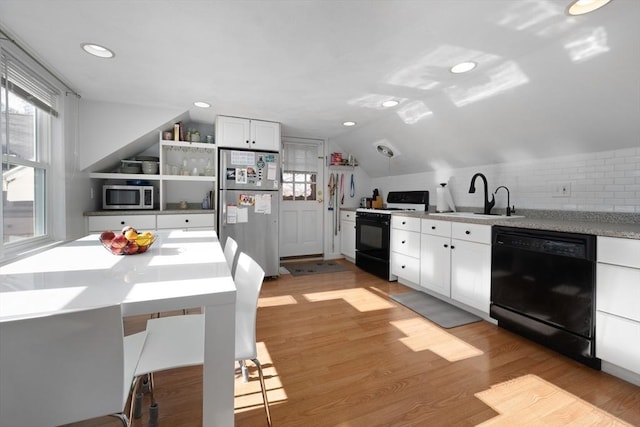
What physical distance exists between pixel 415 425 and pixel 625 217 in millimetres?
2262

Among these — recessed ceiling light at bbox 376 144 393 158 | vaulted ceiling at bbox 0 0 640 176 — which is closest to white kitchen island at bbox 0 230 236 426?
vaulted ceiling at bbox 0 0 640 176

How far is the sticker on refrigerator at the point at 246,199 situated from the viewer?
12.1 ft

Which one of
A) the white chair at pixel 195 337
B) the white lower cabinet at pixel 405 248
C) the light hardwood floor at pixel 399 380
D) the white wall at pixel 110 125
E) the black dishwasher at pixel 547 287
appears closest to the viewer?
the white chair at pixel 195 337

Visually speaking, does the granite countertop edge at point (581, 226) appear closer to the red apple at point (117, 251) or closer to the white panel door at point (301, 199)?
the white panel door at point (301, 199)

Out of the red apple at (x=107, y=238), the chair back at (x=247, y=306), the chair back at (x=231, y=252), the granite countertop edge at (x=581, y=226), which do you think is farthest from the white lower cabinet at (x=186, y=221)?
the granite countertop edge at (x=581, y=226)

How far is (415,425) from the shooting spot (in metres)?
1.38

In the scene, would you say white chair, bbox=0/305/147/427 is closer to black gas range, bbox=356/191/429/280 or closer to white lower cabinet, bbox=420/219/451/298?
white lower cabinet, bbox=420/219/451/298

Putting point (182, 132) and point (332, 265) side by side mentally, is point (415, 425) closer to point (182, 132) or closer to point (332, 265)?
point (332, 265)

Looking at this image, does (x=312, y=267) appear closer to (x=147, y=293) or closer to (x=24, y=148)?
(x=24, y=148)

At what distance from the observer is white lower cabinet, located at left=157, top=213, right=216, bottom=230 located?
135 inches

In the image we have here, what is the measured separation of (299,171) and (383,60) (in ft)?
9.43

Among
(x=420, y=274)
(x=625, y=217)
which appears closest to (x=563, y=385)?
(x=625, y=217)

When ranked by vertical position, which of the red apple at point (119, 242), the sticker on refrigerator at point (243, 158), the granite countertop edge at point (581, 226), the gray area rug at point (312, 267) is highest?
the sticker on refrigerator at point (243, 158)

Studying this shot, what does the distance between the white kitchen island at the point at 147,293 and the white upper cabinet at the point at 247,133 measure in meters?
2.60
